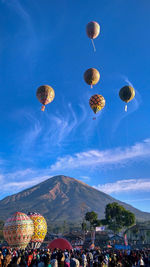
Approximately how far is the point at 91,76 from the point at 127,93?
5376 millimetres

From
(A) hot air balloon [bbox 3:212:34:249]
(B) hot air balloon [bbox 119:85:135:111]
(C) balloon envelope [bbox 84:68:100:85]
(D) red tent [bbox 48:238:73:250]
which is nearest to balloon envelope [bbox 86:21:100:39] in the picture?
(C) balloon envelope [bbox 84:68:100:85]

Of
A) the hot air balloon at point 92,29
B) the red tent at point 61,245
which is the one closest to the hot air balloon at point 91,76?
the hot air balloon at point 92,29

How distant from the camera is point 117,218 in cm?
6688

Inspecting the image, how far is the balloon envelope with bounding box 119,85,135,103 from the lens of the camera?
31.3 meters

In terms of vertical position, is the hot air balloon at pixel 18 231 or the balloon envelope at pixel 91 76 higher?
the balloon envelope at pixel 91 76

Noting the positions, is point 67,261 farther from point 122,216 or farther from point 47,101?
point 122,216

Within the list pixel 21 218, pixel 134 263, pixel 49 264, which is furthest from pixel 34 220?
pixel 49 264

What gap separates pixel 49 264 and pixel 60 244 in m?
17.5

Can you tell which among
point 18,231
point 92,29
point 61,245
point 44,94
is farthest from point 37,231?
point 92,29

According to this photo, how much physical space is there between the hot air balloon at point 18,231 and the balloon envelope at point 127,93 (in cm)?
2515

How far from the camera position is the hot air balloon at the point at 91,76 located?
30.1m

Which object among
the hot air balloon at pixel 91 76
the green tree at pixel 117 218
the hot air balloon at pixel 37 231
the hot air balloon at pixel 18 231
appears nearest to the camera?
the hot air balloon at pixel 91 76

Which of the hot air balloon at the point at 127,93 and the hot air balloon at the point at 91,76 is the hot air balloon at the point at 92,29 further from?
the hot air balloon at the point at 127,93

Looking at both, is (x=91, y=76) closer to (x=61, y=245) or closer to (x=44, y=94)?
(x=44, y=94)
